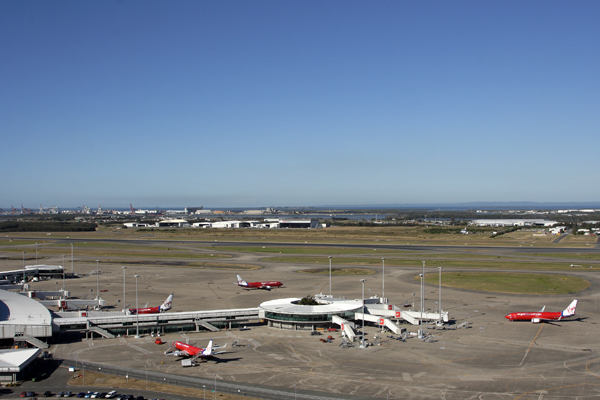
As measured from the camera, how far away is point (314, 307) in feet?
225

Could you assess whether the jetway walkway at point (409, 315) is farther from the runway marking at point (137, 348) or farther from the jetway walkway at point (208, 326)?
the runway marking at point (137, 348)

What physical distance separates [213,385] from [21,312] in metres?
36.5

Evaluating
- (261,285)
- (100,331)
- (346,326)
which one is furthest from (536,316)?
(100,331)

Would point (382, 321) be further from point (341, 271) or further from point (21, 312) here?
point (21, 312)

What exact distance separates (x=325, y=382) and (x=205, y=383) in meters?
11.9

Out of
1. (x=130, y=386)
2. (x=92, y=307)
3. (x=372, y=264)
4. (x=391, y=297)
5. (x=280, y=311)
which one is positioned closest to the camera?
(x=130, y=386)

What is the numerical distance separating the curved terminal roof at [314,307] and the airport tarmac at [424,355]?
333 cm

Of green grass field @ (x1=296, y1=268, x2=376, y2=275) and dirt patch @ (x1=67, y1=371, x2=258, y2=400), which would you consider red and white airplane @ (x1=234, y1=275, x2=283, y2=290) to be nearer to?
green grass field @ (x1=296, y1=268, x2=376, y2=275)

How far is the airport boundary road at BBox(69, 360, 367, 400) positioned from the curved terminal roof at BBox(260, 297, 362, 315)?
74.0ft

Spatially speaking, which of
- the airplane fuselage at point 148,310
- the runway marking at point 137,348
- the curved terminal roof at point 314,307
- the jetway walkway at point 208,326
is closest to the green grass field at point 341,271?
the curved terminal roof at point 314,307

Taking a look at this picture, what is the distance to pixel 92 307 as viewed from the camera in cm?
8125

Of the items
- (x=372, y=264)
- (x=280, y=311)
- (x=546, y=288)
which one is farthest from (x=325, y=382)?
(x=372, y=264)

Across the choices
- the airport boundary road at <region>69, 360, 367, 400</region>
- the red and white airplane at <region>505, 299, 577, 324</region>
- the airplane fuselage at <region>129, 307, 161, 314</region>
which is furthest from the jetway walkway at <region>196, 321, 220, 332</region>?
the red and white airplane at <region>505, 299, 577, 324</region>

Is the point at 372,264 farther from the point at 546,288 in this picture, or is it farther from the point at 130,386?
the point at 130,386
